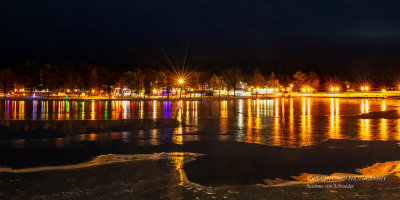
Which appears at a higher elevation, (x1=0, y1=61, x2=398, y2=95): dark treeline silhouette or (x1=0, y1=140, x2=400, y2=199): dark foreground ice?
(x1=0, y1=61, x2=398, y2=95): dark treeline silhouette

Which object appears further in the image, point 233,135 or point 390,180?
point 233,135

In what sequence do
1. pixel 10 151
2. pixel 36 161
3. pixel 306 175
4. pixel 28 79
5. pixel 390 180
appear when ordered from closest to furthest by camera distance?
pixel 390 180, pixel 306 175, pixel 36 161, pixel 10 151, pixel 28 79

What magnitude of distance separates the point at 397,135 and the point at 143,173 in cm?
1080

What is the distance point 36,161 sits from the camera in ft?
26.7

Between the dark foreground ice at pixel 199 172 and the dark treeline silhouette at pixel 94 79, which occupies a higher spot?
the dark treeline silhouette at pixel 94 79

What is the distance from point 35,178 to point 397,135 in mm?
12916

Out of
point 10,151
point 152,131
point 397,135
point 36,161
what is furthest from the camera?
point 152,131

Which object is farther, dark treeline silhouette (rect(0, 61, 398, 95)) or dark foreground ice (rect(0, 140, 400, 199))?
dark treeline silhouette (rect(0, 61, 398, 95))

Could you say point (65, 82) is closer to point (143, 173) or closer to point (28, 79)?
point (28, 79)

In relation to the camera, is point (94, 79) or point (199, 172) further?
point (94, 79)

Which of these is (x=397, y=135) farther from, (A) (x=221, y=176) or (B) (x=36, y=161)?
(B) (x=36, y=161)

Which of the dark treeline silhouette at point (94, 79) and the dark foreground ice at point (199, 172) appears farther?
the dark treeline silhouette at point (94, 79)

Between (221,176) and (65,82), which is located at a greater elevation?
(65,82)

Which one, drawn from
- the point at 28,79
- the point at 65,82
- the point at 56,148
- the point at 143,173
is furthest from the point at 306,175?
the point at 28,79
